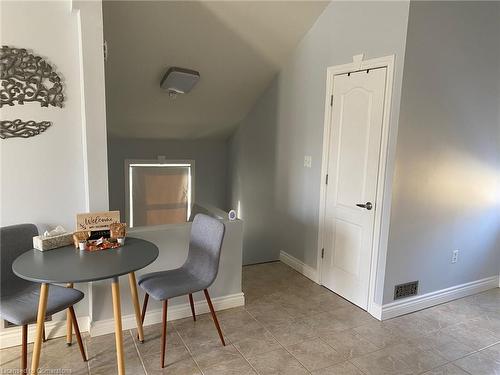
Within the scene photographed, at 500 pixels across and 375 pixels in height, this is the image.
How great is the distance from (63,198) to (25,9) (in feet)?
3.75

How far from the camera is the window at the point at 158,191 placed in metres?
4.95

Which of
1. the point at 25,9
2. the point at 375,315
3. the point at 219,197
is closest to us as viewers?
the point at 25,9

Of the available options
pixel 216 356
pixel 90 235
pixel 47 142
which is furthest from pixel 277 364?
pixel 47 142

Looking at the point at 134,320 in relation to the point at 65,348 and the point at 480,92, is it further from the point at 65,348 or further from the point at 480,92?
the point at 480,92

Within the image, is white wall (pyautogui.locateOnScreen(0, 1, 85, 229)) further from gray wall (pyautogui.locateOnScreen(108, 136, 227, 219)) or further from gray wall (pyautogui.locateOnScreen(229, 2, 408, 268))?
gray wall (pyautogui.locateOnScreen(108, 136, 227, 219))

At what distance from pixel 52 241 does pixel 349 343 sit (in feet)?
Result: 6.68

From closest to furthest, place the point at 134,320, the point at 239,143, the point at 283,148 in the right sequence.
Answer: the point at 134,320 → the point at 283,148 → the point at 239,143

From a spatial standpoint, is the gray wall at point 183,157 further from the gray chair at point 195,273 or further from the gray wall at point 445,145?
the gray wall at point 445,145

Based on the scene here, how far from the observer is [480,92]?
9.55ft

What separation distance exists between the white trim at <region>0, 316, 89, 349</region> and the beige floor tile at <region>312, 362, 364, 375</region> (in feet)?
5.23

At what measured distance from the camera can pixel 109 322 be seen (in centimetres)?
245

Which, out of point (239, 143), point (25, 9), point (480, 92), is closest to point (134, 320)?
point (25, 9)

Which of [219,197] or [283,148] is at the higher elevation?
[283,148]

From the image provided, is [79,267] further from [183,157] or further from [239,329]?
[183,157]
